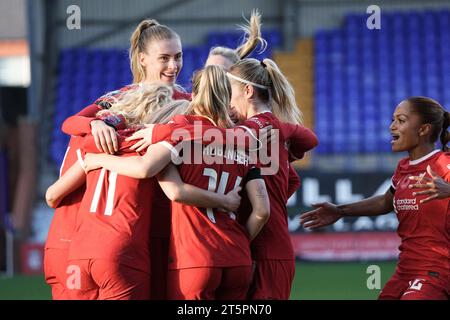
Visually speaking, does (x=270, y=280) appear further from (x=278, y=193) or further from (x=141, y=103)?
(x=141, y=103)

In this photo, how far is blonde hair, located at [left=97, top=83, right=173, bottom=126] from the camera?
451 cm

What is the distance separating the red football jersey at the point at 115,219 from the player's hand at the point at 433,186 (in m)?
1.57

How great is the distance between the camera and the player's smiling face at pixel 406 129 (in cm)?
511

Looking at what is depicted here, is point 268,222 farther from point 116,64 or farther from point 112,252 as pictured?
point 116,64

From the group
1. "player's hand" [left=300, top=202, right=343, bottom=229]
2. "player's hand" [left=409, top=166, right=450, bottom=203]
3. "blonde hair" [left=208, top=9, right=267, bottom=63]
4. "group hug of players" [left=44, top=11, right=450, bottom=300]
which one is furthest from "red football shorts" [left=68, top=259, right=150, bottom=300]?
"blonde hair" [left=208, top=9, right=267, bottom=63]

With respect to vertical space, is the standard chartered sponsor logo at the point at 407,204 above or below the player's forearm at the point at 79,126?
below

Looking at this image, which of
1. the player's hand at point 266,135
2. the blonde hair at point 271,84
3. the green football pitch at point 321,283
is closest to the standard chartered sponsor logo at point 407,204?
the blonde hair at point 271,84

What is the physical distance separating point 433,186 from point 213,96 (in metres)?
1.40

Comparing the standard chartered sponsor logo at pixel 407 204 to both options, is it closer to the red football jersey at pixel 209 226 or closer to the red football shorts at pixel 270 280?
the red football shorts at pixel 270 280

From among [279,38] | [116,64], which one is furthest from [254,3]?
[116,64]

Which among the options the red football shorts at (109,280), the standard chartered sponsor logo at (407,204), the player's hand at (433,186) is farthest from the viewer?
the standard chartered sponsor logo at (407,204)

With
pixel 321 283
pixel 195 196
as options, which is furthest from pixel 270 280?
pixel 321 283

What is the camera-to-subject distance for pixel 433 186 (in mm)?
4664

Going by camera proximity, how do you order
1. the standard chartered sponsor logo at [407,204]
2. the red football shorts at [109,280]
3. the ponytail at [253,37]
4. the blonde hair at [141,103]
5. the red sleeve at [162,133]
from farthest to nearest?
the ponytail at [253,37] < the standard chartered sponsor logo at [407,204] < the blonde hair at [141,103] < the red sleeve at [162,133] < the red football shorts at [109,280]
